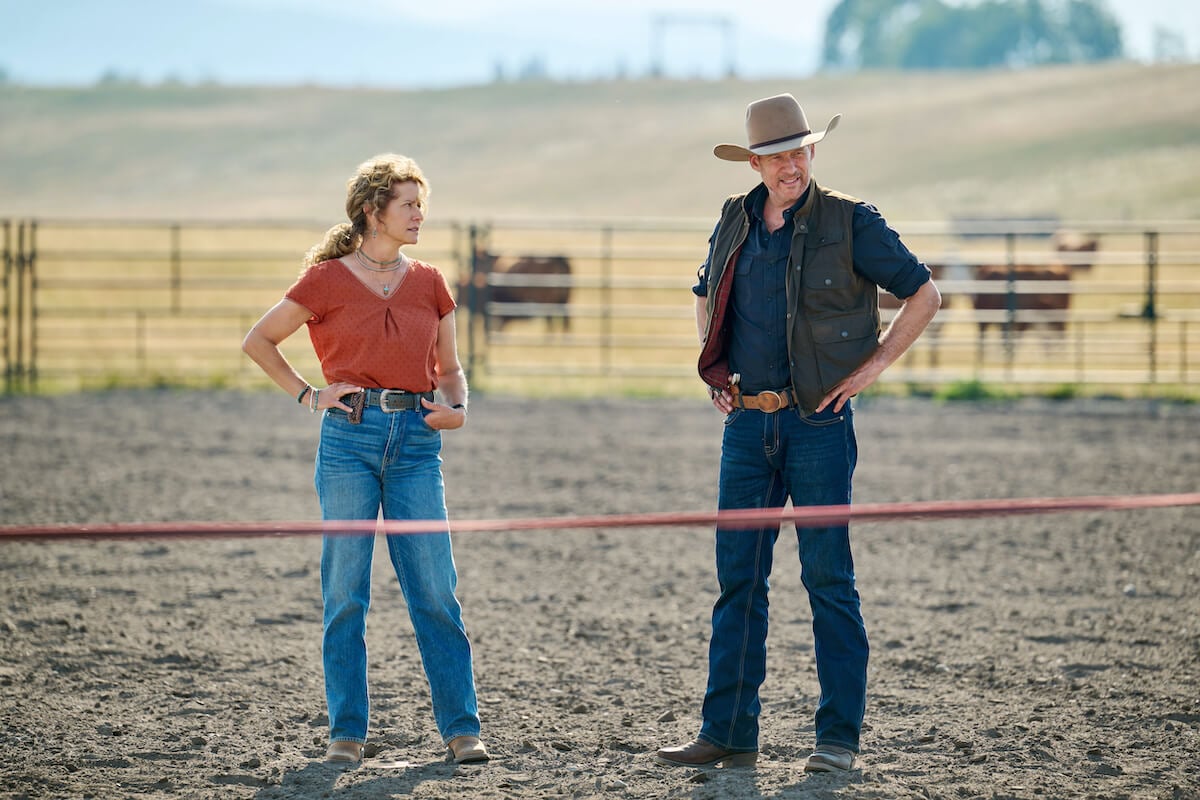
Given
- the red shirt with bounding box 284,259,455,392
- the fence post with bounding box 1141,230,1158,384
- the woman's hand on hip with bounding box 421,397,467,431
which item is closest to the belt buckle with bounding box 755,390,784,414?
the woman's hand on hip with bounding box 421,397,467,431

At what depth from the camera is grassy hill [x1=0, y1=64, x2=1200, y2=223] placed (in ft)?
205

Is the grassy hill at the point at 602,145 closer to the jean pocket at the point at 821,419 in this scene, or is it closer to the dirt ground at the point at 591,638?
the dirt ground at the point at 591,638

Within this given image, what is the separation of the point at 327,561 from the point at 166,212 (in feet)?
213

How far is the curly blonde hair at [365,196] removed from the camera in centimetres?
414

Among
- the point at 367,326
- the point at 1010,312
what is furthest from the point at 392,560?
the point at 1010,312

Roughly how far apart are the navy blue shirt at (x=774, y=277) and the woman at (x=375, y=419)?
85 centimetres

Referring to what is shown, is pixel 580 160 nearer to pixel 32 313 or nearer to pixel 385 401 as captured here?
pixel 32 313

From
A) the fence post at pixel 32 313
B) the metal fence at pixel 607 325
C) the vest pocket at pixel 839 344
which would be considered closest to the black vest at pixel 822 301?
the vest pocket at pixel 839 344

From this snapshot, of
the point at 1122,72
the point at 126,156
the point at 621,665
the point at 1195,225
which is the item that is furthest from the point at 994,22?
the point at 621,665

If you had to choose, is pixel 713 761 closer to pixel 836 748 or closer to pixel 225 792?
pixel 836 748

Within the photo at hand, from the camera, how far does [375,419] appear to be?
13.7 feet

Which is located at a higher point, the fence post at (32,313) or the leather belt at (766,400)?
the fence post at (32,313)

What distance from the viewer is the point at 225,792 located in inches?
156

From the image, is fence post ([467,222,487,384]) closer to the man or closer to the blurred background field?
the blurred background field
